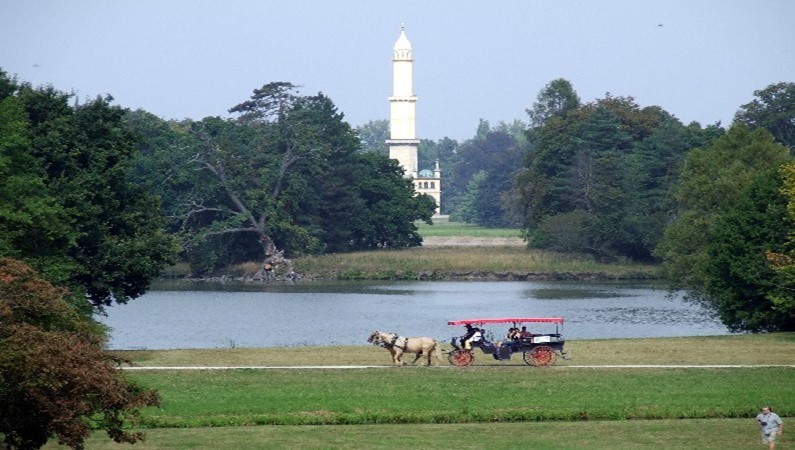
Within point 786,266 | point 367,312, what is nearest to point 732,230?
point 786,266

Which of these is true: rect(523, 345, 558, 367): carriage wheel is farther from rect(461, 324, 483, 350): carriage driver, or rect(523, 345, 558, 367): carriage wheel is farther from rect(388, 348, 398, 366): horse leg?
rect(388, 348, 398, 366): horse leg

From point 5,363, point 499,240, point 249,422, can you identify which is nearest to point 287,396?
point 249,422

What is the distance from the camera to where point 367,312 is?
267ft

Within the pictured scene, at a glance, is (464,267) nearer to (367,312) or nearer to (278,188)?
(278,188)

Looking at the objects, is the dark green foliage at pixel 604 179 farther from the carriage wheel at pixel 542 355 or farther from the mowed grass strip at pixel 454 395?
the mowed grass strip at pixel 454 395

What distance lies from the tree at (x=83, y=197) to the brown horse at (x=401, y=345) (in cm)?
989

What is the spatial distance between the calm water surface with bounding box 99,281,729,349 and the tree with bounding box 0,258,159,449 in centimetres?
2918

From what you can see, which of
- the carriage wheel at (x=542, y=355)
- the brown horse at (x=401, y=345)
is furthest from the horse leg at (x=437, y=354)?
the carriage wheel at (x=542, y=355)

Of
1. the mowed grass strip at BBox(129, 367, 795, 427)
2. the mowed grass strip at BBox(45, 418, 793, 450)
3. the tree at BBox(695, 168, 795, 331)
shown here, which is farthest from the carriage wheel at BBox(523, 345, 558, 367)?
the tree at BBox(695, 168, 795, 331)

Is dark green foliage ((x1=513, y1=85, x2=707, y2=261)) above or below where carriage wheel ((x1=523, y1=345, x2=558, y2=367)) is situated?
above

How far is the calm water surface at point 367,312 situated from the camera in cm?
6869

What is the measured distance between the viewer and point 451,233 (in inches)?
6708

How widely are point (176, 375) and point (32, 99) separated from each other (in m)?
17.5

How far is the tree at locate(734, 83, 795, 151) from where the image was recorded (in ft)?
468
